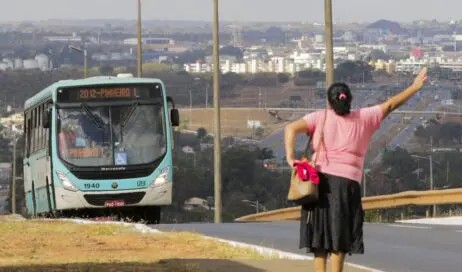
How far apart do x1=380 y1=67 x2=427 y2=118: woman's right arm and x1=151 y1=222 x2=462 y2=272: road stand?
428cm

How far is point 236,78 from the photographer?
527 ft

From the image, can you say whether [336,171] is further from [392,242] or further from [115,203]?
[115,203]

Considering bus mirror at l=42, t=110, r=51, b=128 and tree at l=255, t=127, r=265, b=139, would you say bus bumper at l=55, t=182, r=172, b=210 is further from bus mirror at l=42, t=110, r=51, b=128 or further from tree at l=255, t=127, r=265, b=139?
tree at l=255, t=127, r=265, b=139

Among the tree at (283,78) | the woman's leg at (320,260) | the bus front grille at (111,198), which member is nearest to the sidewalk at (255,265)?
the woman's leg at (320,260)

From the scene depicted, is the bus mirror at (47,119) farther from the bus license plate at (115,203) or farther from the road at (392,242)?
the road at (392,242)

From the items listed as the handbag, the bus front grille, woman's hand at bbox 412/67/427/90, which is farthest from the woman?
the bus front grille

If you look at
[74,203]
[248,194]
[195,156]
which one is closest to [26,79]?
[195,156]

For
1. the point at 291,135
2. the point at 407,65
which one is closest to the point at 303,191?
the point at 291,135

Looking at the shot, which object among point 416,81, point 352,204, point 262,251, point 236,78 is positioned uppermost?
point 416,81

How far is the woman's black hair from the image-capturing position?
13.8 metres

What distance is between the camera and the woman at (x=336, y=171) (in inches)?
545

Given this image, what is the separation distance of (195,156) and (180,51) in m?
102

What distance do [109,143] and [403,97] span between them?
17965 mm

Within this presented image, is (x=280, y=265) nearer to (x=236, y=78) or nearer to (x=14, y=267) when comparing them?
(x=14, y=267)
